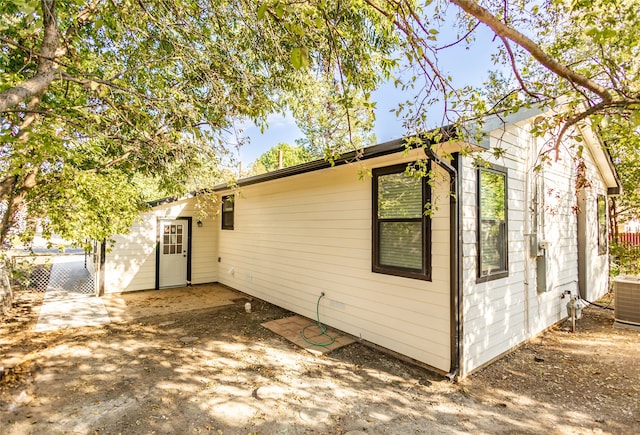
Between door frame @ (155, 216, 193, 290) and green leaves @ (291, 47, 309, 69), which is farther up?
green leaves @ (291, 47, 309, 69)

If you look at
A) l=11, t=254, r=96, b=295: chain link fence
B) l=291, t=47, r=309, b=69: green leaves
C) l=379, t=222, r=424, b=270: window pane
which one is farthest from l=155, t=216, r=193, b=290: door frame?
l=291, t=47, r=309, b=69: green leaves

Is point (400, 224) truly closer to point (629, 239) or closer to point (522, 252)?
point (522, 252)

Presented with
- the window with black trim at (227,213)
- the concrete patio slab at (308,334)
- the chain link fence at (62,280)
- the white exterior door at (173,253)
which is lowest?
the concrete patio slab at (308,334)

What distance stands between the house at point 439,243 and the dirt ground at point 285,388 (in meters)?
Answer: 0.48

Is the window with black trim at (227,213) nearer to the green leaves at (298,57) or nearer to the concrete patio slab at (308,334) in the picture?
the concrete patio slab at (308,334)

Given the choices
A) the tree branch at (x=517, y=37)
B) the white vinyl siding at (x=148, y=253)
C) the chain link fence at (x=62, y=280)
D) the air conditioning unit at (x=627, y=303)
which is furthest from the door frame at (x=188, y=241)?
the air conditioning unit at (x=627, y=303)

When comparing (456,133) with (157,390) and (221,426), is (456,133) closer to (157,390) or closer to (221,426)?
(221,426)

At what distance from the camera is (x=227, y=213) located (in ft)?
29.5

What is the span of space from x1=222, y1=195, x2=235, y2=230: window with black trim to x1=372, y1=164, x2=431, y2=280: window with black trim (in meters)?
5.31

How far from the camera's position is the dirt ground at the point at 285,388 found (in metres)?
2.79

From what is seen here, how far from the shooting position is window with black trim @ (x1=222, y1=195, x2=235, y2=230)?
28.8 ft

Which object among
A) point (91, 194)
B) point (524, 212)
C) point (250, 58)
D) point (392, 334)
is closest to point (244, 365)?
point (392, 334)

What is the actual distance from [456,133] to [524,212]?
2.49m

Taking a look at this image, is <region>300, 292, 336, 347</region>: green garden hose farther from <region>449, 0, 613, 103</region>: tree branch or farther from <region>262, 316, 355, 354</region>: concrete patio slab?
<region>449, 0, 613, 103</region>: tree branch
